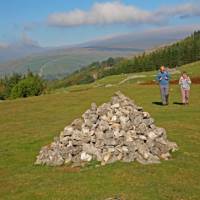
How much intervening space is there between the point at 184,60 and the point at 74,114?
146188 millimetres

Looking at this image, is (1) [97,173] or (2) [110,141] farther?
(2) [110,141]

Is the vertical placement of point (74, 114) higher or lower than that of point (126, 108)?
lower

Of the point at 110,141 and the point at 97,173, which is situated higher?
the point at 110,141

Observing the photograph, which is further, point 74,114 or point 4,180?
point 74,114

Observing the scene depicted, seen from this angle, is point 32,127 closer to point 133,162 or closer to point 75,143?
point 75,143

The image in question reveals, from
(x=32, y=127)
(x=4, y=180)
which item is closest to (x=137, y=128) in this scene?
(x=4, y=180)

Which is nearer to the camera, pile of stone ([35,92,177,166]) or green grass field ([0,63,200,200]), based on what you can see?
green grass field ([0,63,200,200])

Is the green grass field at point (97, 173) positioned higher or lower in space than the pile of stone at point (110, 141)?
lower

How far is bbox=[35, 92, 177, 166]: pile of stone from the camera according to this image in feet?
70.9

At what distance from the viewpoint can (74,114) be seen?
39000 millimetres

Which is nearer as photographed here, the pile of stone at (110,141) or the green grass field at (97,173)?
the green grass field at (97,173)

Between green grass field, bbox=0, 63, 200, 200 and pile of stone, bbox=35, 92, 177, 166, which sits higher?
pile of stone, bbox=35, 92, 177, 166

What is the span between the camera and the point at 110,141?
22.0m

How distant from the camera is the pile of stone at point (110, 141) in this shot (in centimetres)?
2161
